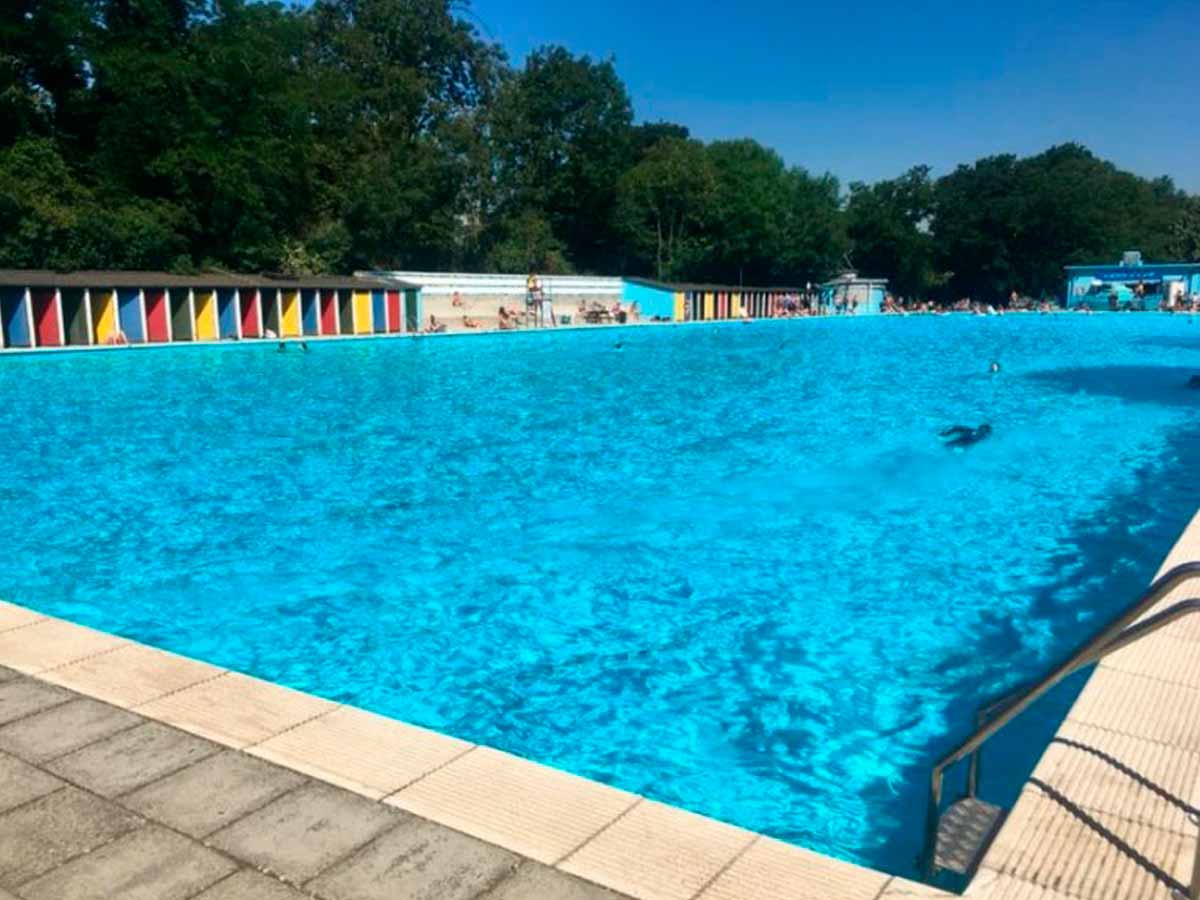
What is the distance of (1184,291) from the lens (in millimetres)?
51000

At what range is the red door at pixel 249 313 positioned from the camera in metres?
27.3

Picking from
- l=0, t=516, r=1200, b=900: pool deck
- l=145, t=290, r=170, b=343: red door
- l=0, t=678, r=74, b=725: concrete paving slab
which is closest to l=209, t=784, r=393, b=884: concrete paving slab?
l=0, t=516, r=1200, b=900: pool deck

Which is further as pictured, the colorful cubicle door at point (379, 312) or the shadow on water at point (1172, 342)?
the colorful cubicle door at point (379, 312)

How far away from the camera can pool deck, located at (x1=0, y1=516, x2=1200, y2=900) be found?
239 cm

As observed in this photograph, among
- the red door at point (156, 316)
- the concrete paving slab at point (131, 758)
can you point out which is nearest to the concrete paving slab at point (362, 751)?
the concrete paving slab at point (131, 758)

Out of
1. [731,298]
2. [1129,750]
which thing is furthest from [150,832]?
[731,298]

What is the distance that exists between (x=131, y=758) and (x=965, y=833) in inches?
109

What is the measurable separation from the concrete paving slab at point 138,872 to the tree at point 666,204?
162 ft

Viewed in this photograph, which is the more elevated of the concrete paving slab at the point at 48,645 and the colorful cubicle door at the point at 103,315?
the colorful cubicle door at the point at 103,315

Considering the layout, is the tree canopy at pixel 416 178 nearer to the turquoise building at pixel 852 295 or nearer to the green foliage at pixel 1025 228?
the green foliage at pixel 1025 228

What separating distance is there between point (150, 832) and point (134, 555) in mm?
5518

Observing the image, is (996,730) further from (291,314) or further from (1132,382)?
(291,314)

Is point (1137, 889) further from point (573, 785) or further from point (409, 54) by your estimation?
point (409, 54)

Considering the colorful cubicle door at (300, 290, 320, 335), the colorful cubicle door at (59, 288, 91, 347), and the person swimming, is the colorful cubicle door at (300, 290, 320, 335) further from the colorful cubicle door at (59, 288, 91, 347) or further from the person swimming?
the person swimming
